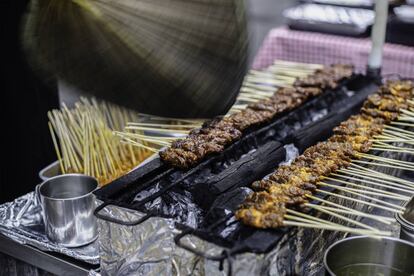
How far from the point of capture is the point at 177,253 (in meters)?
2.72

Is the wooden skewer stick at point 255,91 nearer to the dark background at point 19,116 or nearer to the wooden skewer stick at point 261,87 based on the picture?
the wooden skewer stick at point 261,87

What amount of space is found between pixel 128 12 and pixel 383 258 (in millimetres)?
1737

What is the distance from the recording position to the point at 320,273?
3094 millimetres

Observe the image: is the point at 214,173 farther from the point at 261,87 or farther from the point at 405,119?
the point at 261,87

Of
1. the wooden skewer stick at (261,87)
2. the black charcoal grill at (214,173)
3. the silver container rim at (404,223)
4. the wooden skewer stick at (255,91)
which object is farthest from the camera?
the wooden skewer stick at (261,87)

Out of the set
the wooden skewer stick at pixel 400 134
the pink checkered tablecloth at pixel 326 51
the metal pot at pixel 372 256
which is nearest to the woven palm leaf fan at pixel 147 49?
the metal pot at pixel 372 256

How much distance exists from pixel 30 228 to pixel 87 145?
2.62ft

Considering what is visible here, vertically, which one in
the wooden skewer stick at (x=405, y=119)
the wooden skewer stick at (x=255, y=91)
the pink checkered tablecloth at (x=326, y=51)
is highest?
the pink checkered tablecloth at (x=326, y=51)

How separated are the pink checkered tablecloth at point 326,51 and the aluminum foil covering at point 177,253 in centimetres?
291

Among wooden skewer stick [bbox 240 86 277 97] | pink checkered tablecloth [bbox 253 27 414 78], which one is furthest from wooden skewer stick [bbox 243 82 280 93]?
pink checkered tablecloth [bbox 253 27 414 78]

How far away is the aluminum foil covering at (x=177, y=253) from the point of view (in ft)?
8.39

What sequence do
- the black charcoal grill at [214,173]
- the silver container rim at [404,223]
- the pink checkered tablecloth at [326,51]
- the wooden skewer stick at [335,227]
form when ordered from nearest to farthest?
the wooden skewer stick at [335,227] < the silver container rim at [404,223] < the black charcoal grill at [214,173] < the pink checkered tablecloth at [326,51]

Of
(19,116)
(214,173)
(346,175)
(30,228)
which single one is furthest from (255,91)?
(30,228)

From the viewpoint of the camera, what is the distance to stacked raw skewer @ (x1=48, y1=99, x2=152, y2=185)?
415 centimetres
